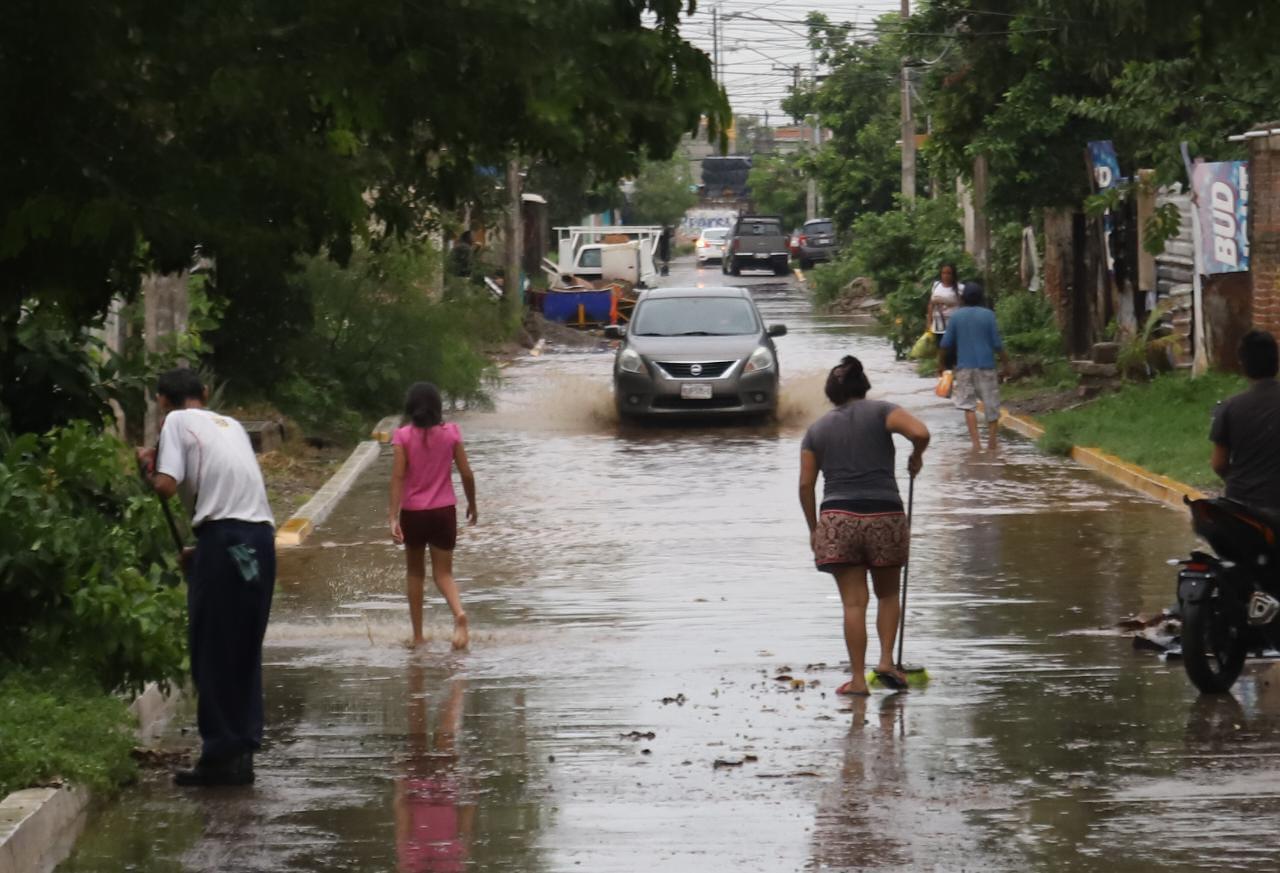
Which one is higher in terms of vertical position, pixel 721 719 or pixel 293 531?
pixel 293 531

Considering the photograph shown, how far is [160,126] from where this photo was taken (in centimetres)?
683

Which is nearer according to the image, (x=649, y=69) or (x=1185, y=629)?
(x=649, y=69)

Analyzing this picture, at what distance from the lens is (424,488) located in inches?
491

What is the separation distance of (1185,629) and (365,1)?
5.38 metres

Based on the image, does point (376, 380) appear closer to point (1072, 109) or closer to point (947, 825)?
point (1072, 109)

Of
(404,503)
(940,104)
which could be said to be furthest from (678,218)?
(404,503)

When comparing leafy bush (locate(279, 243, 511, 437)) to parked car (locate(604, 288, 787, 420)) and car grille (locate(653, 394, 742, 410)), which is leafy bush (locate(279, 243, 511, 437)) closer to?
parked car (locate(604, 288, 787, 420))

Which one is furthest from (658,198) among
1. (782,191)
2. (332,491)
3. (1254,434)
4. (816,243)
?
(1254,434)

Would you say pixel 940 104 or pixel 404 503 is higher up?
pixel 940 104

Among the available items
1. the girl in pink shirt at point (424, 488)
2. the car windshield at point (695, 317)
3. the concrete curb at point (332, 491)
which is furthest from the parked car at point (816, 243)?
the girl in pink shirt at point (424, 488)

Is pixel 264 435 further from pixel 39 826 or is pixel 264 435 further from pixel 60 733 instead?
pixel 39 826

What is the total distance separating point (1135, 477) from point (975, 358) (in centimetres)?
371

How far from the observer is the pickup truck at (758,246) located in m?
78.8

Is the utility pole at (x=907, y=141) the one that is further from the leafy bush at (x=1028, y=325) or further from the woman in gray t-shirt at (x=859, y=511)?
the woman in gray t-shirt at (x=859, y=511)
